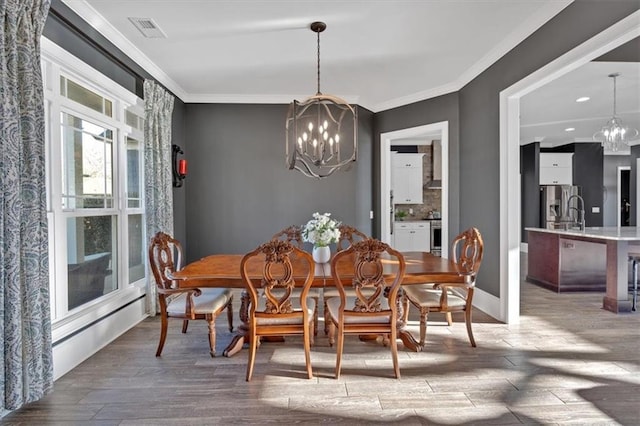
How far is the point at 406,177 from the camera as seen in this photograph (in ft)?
25.9

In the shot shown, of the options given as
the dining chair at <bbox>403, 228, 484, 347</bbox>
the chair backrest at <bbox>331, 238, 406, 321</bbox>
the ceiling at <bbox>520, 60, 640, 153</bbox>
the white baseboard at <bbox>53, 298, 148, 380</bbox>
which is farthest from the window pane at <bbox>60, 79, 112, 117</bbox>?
the ceiling at <bbox>520, 60, 640, 153</bbox>

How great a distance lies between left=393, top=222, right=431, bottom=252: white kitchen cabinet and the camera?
24.9 ft

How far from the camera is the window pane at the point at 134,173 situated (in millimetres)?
3911

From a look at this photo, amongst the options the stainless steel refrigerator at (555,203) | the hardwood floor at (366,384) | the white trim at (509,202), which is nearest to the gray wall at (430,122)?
the white trim at (509,202)

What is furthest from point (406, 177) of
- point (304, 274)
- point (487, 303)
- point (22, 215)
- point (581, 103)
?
point (22, 215)

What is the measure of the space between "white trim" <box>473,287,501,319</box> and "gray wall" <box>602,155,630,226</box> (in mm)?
Answer: 7071

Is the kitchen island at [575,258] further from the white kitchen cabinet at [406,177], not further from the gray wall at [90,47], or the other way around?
the gray wall at [90,47]

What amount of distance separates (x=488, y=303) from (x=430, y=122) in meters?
2.49

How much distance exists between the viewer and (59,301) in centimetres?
275

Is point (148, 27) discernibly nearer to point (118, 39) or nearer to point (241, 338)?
point (118, 39)

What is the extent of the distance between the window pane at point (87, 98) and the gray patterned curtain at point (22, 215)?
0.68 meters

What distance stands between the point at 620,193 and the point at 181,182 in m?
10.6

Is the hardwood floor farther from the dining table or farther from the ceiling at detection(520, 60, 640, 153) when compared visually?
the ceiling at detection(520, 60, 640, 153)

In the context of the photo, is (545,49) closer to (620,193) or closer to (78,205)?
(78,205)
